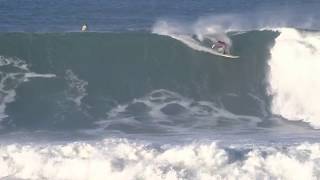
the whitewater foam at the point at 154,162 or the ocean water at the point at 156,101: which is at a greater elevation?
the ocean water at the point at 156,101

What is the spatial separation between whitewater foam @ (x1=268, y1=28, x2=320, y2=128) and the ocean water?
0.04 m

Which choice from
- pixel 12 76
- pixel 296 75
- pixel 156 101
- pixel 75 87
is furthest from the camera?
pixel 296 75

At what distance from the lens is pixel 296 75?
2475 centimetres

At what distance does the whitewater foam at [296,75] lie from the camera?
23.1m

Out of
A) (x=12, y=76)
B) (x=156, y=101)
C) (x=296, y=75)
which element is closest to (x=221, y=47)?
(x=296, y=75)

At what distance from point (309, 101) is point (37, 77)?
8.42 meters

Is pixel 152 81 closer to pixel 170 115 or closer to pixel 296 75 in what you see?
pixel 170 115

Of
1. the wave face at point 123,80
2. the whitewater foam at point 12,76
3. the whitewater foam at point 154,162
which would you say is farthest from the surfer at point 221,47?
the whitewater foam at point 154,162

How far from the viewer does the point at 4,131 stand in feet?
66.7

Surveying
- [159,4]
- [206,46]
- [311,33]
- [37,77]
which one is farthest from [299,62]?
[159,4]

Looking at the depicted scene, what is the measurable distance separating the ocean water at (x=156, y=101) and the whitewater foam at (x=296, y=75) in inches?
1.4

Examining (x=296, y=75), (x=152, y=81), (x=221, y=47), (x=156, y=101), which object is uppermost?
(x=221, y=47)

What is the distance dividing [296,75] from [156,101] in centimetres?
485

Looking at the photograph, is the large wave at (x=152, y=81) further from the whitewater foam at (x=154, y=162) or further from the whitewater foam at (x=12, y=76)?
the whitewater foam at (x=154, y=162)
